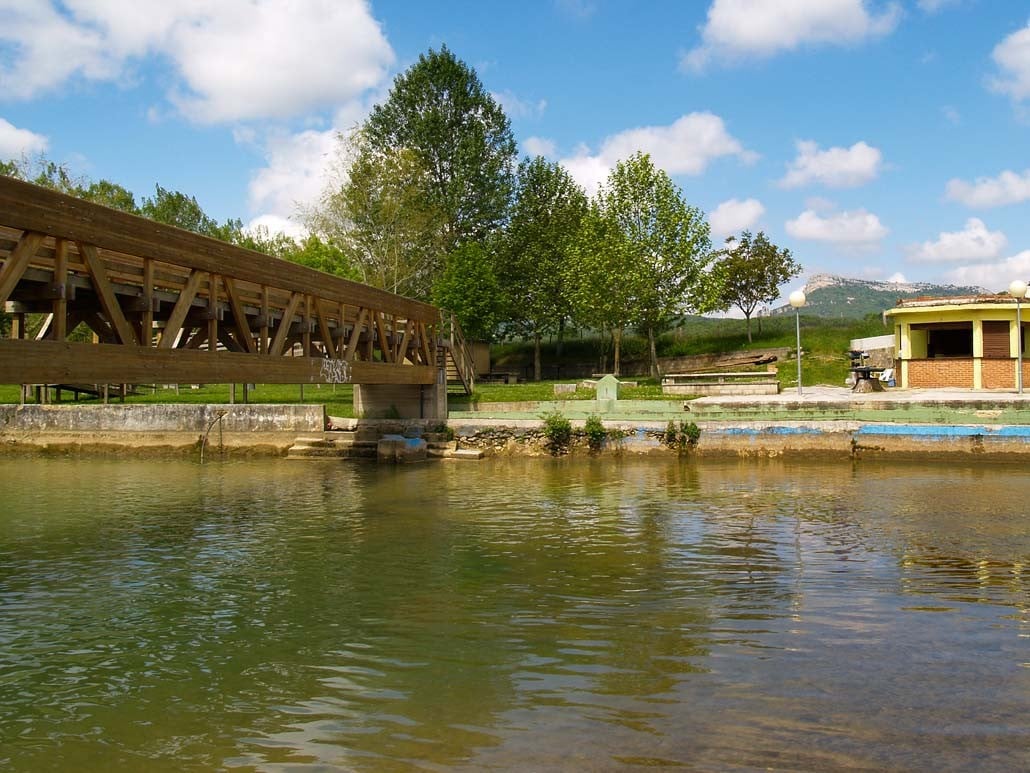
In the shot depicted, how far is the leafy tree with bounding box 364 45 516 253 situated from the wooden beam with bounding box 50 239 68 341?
37474 millimetres

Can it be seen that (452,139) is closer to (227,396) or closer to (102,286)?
(227,396)

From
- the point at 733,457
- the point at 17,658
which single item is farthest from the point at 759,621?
the point at 733,457

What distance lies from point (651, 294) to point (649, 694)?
115 ft

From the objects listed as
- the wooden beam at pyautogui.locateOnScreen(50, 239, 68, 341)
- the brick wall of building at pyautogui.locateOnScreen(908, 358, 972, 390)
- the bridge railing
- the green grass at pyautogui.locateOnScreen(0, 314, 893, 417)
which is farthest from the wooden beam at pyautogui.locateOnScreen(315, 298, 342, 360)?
the brick wall of building at pyautogui.locateOnScreen(908, 358, 972, 390)

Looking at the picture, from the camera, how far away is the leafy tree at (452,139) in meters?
48.6

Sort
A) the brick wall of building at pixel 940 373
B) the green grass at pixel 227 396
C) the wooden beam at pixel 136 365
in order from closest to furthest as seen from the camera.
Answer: the wooden beam at pixel 136 365, the brick wall of building at pixel 940 373, the green grass at pixel 227 396

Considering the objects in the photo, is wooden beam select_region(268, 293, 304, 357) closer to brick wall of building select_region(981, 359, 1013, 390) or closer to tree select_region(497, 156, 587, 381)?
brick wall of building select_region(981, 359, 1013, 390)

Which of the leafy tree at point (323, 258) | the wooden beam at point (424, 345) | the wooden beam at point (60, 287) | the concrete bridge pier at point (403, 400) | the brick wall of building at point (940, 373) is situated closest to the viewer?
the wooden beam at point (60, 287)

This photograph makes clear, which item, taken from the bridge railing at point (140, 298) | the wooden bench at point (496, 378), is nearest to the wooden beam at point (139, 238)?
the bridge railing at point (140, 298)

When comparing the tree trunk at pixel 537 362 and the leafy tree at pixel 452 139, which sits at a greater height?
the leafy tree at pixel 452 139

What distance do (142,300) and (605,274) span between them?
96.4 feet

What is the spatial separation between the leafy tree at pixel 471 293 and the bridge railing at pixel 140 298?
67.7 feet

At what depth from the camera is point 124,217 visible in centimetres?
1205

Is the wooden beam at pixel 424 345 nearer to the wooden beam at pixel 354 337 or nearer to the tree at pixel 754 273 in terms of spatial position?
the wooden beam at pixel 354 337
